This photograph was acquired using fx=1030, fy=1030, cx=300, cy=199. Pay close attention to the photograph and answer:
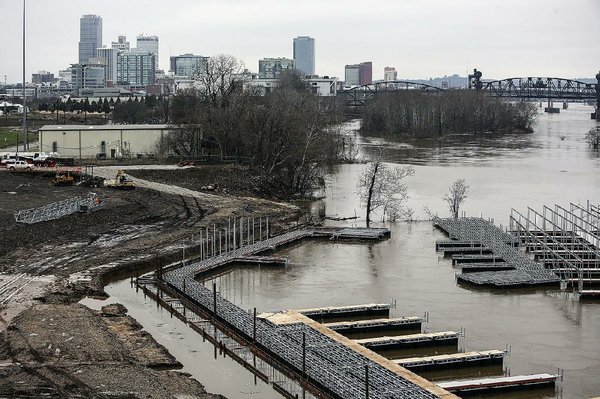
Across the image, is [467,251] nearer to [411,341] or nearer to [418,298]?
Answer: [418,298]

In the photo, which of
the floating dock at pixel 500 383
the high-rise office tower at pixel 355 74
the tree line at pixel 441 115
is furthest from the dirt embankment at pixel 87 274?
the high-rise office tower at pixel 355 74

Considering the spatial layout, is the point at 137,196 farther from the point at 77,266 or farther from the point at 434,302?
the point at 434,302

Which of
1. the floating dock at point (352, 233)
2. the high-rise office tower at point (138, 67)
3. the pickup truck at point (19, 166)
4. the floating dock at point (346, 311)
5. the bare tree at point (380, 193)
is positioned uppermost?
the high-rise office tower at point (138, 67)

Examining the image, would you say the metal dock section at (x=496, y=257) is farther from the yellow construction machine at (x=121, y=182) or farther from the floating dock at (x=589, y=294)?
the yellow construction machine at (x=121, y=182)

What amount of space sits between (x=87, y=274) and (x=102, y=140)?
17.6m

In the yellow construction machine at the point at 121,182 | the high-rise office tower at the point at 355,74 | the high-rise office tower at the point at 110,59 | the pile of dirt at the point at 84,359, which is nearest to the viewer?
the pile of dirt at the point at 84,359

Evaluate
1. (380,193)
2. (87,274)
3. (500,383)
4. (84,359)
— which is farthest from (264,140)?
(500,383)

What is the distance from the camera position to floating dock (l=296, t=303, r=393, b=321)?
17219 millimetres

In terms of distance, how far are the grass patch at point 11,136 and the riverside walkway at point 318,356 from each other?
26.1 m

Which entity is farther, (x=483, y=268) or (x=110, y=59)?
(x=110, y=59)

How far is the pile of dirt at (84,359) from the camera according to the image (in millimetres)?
13141

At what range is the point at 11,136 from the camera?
4688cm

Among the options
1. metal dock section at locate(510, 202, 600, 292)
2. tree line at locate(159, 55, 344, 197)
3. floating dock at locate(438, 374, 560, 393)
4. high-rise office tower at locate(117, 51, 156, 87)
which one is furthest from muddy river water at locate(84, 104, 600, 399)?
high-rise office tower at locate(117, 51, 156, 87)

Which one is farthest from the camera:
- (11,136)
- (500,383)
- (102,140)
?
(11,136)
